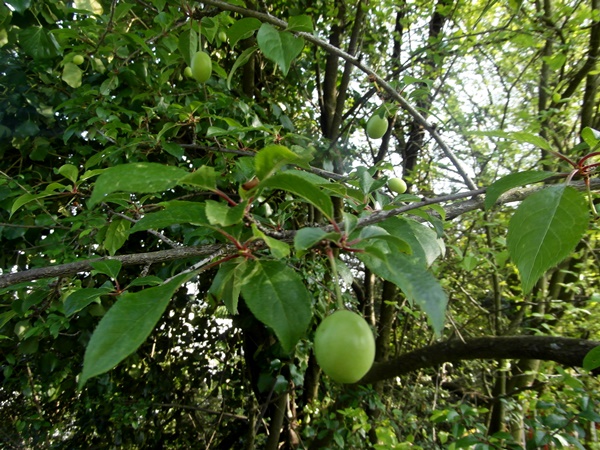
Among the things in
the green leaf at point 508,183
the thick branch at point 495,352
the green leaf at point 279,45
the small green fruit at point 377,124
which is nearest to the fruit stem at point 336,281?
the green leaf at point 508,183

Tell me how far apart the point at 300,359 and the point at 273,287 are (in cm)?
166

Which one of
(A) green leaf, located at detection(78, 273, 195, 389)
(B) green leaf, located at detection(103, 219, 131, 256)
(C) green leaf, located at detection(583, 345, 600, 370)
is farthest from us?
(B) green leaf, located at detection(103, 219, 131, 256)

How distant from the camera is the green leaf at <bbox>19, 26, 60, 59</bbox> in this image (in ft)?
4.42

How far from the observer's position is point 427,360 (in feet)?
6.15

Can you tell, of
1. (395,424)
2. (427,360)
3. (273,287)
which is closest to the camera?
(273,287)

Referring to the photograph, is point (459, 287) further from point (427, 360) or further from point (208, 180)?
point (208, 180)

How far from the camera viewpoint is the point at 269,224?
885 mm

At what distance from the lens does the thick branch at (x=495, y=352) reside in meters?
1.35

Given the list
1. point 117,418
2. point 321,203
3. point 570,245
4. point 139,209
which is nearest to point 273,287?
point 321,203

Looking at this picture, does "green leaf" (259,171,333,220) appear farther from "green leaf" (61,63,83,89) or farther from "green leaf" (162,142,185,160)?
"green leaf" (61,63,83,89)

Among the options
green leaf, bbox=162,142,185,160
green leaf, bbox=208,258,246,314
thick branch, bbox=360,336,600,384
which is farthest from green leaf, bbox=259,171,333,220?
thick branch, bbox=360,336,600,384

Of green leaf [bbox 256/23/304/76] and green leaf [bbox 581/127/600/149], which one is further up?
green leaf [bbox 256/23/304/76]

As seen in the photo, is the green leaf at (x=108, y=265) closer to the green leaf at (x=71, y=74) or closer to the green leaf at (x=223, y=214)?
the green leaf at (x=223, y=214)

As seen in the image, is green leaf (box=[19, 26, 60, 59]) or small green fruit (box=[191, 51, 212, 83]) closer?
small green fruit (box=[191, 51, 212, 83])
